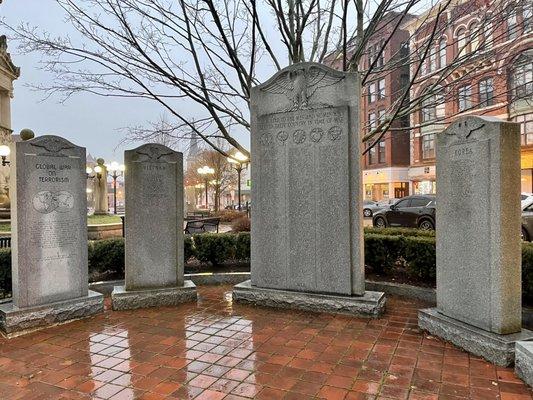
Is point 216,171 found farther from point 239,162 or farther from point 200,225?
point 239,162

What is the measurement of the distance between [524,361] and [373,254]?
142 inches

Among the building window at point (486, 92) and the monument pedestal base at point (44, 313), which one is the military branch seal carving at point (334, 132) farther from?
the monument pedestal base at point (44, 313)

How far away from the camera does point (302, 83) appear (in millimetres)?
5328

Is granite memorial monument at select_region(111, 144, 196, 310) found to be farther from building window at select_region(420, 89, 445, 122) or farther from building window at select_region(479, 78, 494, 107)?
building window at select_region(479, 78, 494, 107)

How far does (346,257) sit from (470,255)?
1.52 m

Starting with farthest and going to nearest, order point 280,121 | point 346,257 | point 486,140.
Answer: point 280,121 → point 346,257 → point 486,140

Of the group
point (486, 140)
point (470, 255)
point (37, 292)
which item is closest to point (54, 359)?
point (37, 292)

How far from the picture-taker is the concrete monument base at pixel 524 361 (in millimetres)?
3133

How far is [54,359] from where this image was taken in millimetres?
3770

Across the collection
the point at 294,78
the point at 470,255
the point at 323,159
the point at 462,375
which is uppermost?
the point at 294,78

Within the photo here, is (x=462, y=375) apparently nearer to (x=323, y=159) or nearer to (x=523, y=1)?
(x=323, y=159)

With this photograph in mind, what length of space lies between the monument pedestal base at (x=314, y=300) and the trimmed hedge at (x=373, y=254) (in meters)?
1.36

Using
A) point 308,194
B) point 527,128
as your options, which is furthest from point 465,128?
point 527,128

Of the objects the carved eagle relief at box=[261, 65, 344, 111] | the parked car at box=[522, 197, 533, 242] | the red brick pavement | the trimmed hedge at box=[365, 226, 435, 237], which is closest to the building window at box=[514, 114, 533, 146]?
the parked car at box=[522, 197, 533, 242]
